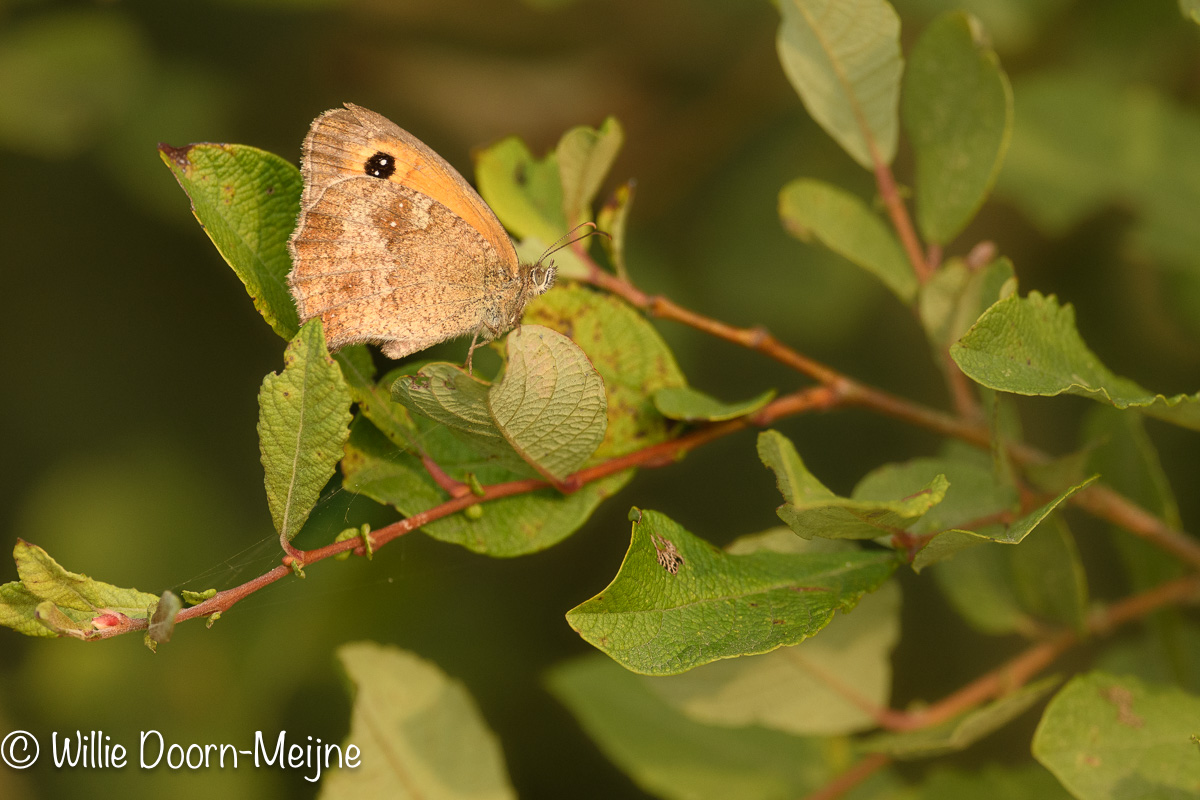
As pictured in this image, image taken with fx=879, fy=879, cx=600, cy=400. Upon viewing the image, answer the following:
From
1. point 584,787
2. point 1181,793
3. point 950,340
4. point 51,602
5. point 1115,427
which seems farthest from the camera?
point 584,787

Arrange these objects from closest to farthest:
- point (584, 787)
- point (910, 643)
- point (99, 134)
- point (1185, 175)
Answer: point (1185, 175) < point (99, 134) < point (584, 787) < point (910, 643)

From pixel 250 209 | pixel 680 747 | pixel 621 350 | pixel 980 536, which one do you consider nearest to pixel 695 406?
pixel 621 350

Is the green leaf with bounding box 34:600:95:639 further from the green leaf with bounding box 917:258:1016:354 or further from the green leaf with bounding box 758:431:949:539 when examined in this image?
the green leaf with bounding box 917:258:1016:354

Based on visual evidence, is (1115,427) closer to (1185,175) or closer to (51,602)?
(1185,175)

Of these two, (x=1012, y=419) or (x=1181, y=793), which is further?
(x=1012, y=419)

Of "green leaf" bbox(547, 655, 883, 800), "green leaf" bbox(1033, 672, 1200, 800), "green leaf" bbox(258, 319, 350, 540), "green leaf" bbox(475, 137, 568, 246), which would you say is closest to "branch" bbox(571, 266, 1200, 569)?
"green leaf" bbox(475, 137, 568, 246)

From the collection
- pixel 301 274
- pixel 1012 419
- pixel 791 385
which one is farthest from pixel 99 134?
pixel 1012 419

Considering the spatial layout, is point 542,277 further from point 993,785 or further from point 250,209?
point 993,785
